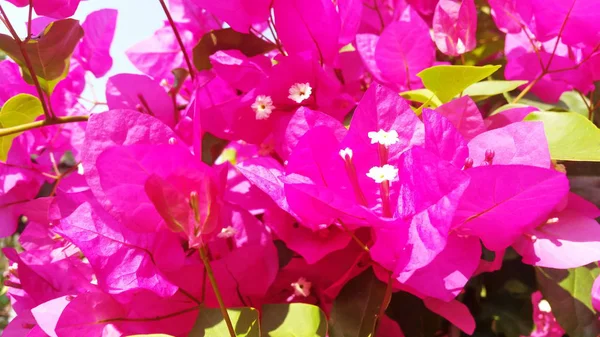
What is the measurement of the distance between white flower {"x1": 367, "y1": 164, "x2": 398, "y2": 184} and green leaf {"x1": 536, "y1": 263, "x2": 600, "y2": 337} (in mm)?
223

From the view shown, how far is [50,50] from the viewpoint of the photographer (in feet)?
1.46

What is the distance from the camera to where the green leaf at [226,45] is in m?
0.46

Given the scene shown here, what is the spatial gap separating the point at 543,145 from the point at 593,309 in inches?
7.8

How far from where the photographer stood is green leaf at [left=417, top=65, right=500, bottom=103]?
1.25ft

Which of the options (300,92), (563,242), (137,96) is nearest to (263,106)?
(300,92)

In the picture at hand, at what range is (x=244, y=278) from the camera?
0.42 m

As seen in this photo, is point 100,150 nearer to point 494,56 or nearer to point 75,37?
point 75,37

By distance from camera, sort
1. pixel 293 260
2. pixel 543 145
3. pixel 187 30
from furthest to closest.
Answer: pixel 187 30, pixel 293 260, pixel 543 145

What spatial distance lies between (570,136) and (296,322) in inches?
8.9

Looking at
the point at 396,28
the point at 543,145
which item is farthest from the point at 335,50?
the point at 543,145

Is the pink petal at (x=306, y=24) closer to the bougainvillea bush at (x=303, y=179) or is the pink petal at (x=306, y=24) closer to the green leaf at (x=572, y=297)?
the bougainvillea bush at (x=303, y=179)

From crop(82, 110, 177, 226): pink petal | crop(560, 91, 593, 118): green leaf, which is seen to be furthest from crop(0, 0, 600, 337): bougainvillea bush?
crop(560, 91, 593, 118): green leaf

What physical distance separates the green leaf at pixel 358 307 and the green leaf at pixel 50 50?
0.96 feet

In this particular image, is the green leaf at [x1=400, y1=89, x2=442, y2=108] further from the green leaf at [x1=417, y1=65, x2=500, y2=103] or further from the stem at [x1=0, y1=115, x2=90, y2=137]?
the stem at [x1=0, y1=115, x2=90, y2=137]
